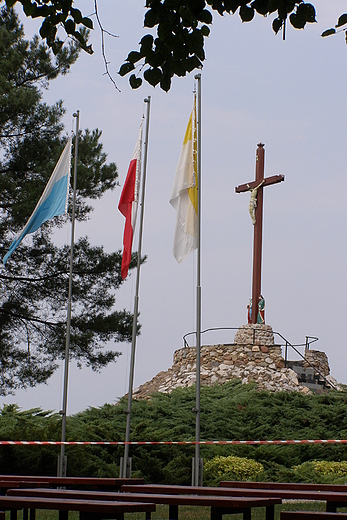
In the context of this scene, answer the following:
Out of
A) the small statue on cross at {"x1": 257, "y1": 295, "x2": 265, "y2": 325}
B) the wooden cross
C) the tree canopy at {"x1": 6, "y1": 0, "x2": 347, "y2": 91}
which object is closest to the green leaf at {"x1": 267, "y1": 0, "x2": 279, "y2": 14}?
the tree canopy at {"x1": 6, "y1": 0, "x2": 347, "y2": 91}

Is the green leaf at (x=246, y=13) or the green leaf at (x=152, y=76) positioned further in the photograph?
the green leaf at (x=152, y=76)

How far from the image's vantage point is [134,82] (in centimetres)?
528

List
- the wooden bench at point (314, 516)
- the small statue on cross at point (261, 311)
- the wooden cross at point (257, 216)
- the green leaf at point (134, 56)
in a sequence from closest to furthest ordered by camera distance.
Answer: the wooden bench at point (314, 516) < the green leaf at point (134, 56) < the wooden cross at point (257, 216) < the small statue on cross at point (261, 311)

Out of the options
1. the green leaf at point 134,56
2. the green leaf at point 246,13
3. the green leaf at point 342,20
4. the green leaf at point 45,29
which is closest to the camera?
the green leaf at point 342,20

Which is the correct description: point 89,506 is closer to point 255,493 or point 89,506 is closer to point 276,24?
point 255,493

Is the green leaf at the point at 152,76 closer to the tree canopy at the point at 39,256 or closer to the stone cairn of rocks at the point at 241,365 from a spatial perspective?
the tree canopy at the point at 39,256

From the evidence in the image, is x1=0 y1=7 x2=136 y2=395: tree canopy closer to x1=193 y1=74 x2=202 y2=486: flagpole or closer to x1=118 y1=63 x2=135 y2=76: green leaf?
x1=193 y1=74 x2=202 y2=486: flagpole

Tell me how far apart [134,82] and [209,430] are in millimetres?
11451

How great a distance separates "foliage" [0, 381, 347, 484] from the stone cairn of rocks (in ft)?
9.46

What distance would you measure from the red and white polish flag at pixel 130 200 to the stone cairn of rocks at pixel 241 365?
11311mm

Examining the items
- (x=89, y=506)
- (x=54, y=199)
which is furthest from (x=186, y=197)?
(x=89, y=506)

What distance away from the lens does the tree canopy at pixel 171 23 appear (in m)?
4.97

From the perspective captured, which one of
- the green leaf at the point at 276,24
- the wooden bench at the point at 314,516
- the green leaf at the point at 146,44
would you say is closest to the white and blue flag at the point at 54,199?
the green leaf at the point at 146,44

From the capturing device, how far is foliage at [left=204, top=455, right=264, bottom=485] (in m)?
11.7
